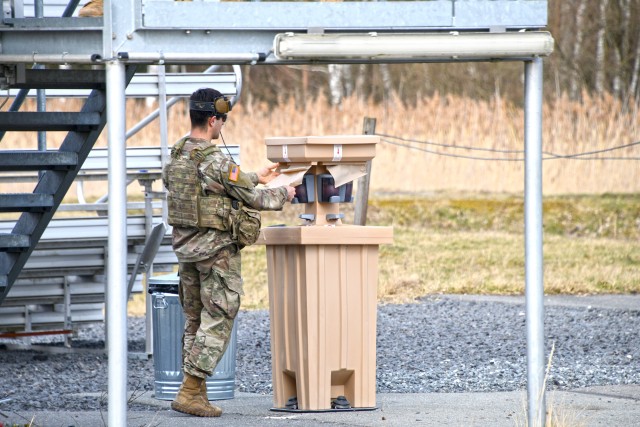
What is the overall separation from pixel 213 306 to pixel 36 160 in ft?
4.77

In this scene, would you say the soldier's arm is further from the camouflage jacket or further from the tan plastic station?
the tan plastic station

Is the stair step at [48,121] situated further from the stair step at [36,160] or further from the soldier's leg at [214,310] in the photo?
the soldier's leg at [214,310]

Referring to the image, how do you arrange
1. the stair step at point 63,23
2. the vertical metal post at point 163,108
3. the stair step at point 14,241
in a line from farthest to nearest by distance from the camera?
the vertical metal post at point 163,108 → the stair step at point 14,241 → the stair step at point 63,23

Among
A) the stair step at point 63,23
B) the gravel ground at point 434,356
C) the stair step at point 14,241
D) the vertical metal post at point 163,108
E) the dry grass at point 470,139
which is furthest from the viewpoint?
the dry grass at point 470,139

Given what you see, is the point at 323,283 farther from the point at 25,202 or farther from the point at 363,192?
the point at 363,192

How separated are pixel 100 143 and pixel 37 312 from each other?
12.8 metres

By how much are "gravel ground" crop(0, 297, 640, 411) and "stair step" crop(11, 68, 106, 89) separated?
184cm

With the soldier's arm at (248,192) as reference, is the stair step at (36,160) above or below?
above

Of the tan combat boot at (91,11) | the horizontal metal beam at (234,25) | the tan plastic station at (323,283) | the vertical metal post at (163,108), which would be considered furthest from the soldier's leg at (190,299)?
the vertical metal post at (163,108)

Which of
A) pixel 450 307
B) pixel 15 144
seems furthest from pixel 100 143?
pixel 450 307

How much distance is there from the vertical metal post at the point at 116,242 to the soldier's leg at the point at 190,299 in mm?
1592

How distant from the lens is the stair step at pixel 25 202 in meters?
7.62

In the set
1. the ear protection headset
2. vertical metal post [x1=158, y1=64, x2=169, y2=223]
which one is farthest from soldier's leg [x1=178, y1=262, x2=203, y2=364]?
vertical metal post [x1=158, y1=64, x2=169, y2=223]

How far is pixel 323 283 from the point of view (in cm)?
718
